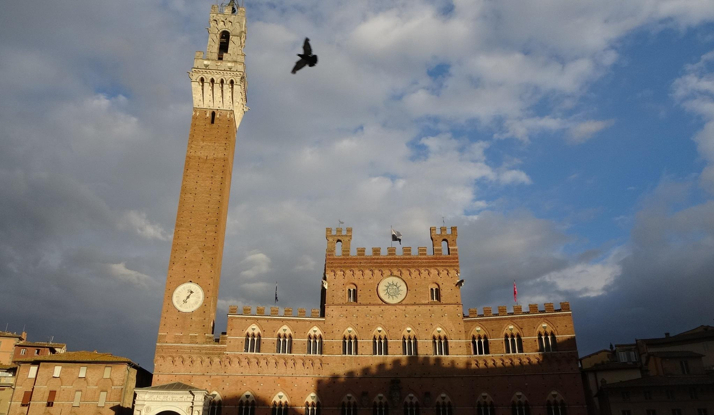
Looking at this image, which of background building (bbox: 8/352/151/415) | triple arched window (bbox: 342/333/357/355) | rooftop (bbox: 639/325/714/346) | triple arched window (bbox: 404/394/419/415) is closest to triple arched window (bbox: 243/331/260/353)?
triple arched window (bbox: 342/333/357/355)

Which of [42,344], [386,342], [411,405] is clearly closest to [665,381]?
[411,405]

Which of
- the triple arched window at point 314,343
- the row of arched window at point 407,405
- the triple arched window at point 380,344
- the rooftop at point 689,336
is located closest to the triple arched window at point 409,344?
the triple arched window at point 380,344

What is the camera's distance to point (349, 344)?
45.0 meters

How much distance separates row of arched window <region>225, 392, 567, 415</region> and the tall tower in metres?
6.76

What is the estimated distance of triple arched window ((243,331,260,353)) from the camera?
43875 millimetres

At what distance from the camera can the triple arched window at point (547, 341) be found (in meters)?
43.3

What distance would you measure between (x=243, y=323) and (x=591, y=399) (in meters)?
31.7

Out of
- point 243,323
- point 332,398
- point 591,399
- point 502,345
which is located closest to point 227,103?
point 243,323

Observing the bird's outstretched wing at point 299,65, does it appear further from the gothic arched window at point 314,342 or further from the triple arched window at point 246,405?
the triple arched window at point 246,405

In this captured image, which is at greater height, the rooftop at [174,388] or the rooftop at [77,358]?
the rooftop at [77,358]

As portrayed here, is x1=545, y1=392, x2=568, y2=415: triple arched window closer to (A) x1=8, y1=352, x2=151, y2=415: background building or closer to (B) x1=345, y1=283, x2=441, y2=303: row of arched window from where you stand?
(B) x1=345, y1=283, x2=441, y2=303: row of arched window

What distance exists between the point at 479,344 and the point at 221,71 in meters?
37.4

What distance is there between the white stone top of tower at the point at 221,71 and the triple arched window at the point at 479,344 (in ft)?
108

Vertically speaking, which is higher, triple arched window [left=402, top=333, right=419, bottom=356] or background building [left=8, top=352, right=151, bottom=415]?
triple arched window [left=402, top=333, right=419, bottom=356]
